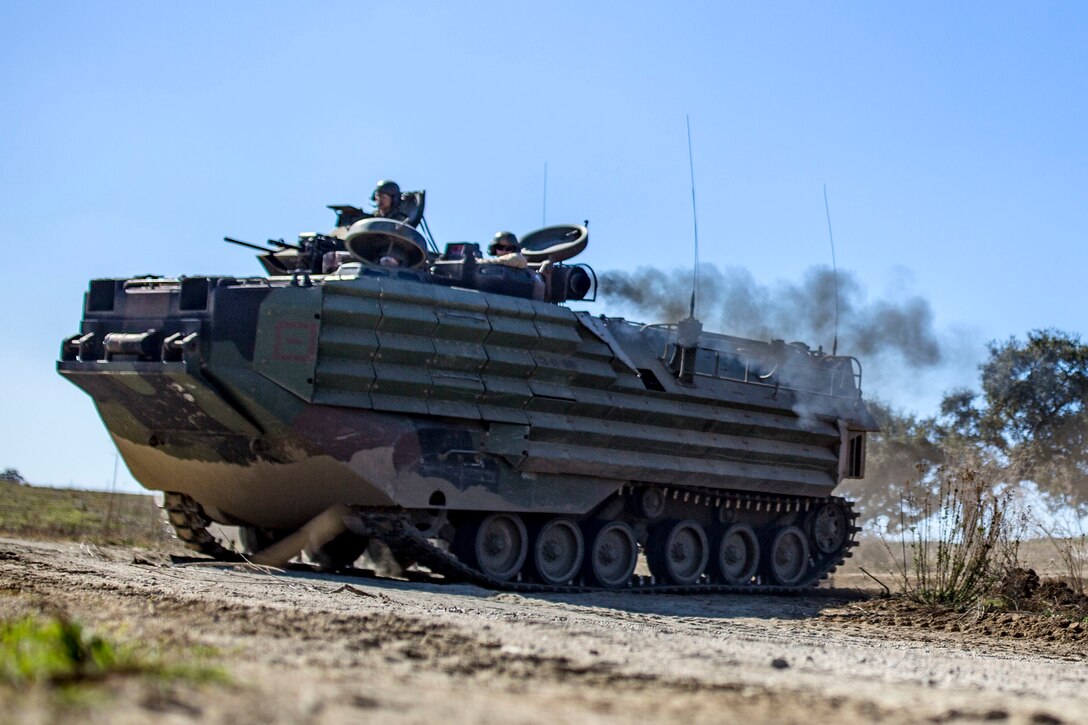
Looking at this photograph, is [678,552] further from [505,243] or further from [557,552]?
[505,243]

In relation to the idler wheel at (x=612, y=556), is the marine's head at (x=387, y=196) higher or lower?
higher

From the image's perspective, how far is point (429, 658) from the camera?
731cm

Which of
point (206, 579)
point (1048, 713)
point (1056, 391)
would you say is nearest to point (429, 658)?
point (1048, 713)

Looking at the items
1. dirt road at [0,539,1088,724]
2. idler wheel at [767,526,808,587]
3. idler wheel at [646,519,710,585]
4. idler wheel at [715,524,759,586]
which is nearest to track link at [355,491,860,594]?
idler wheel at [646,519,710,585]

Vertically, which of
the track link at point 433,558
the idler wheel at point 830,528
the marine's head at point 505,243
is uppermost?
the marine's head at point 505,243

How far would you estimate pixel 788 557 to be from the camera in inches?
889

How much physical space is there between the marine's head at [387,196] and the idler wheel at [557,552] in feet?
14.6

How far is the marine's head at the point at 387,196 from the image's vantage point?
19.4 m

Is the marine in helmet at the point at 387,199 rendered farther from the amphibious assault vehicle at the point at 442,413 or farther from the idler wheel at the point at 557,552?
the idler wheel at the point at 557,552

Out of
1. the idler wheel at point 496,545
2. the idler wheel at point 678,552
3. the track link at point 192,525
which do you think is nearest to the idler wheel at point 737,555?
the idler wheel at point 678,552

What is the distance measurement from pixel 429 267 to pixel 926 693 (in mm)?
11754

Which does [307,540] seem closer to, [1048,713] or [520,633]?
[520,633]

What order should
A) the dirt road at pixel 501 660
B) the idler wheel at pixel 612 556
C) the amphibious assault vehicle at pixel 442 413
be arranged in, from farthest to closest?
the idler wheel at pixel 612 556 → the amphibious assault vehicle at pixel 442 413 → the dirt road at pixel 501 660

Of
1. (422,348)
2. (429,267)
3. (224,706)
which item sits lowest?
(224,706)
